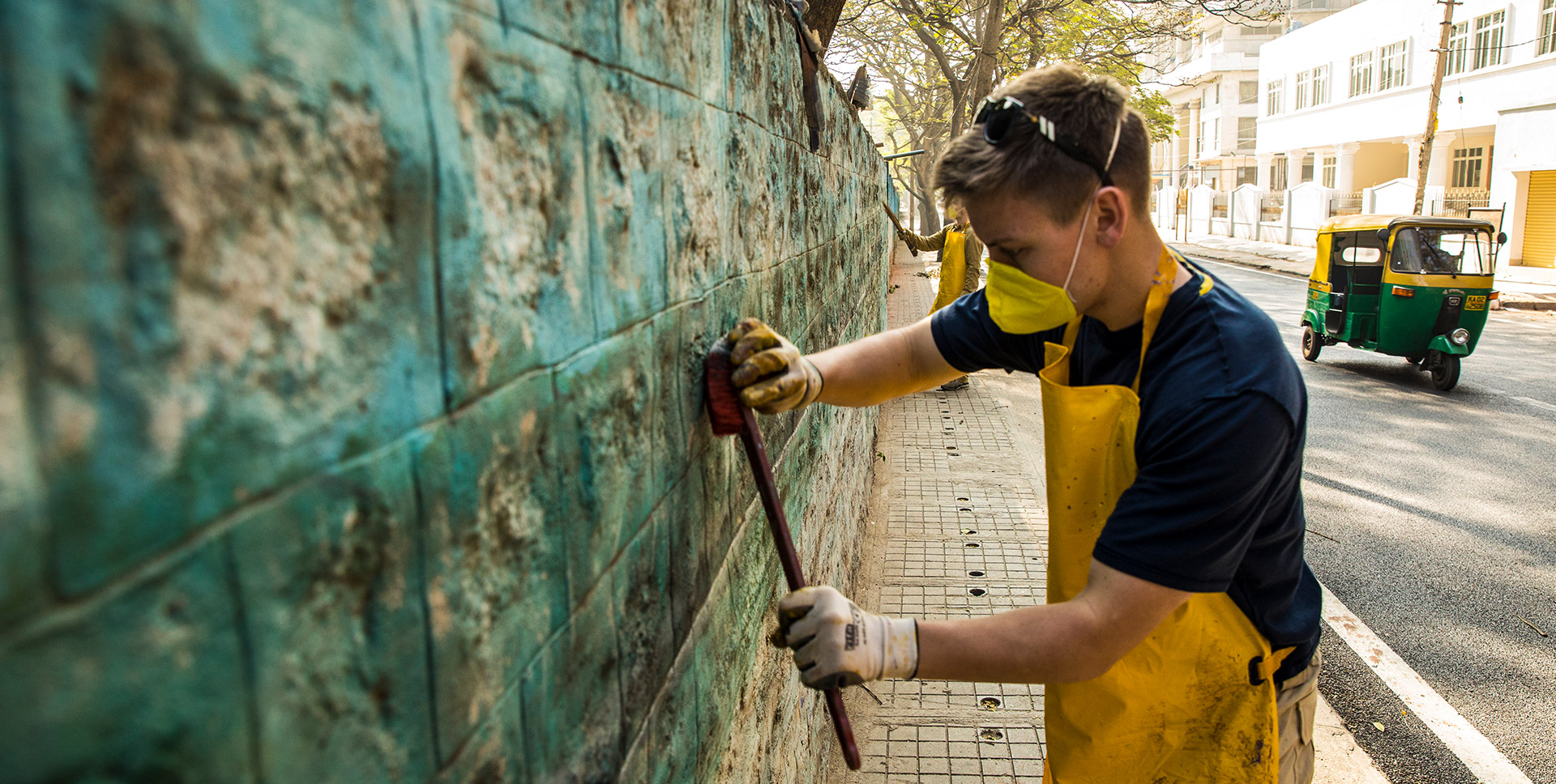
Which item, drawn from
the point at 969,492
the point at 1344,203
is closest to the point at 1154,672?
the point at 969,492

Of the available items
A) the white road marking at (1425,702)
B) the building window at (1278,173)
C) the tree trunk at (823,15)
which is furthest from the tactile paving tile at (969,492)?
the building window at (1278,173)

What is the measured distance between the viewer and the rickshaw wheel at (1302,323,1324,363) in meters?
11.0

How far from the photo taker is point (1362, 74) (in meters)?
27.7

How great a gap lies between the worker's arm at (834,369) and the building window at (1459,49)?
26157 mm

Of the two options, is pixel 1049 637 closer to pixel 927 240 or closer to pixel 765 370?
pixel 765 370

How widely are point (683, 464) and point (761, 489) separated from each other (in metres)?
0.22

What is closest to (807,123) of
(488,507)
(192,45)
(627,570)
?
(627,570)

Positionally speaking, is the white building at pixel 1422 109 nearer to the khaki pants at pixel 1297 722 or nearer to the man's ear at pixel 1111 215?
the khaki pants at pixel 1297 722

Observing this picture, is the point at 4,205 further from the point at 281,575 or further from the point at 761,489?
the point at 761,489

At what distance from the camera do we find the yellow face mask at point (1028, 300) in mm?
1954

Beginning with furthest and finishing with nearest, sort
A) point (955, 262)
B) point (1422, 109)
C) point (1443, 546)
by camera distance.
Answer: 1. point (1422, 109)
2. point (955, 262)
3. point (1443, 546)

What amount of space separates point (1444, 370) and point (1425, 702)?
22.7 feet

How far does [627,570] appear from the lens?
1296 millimetres

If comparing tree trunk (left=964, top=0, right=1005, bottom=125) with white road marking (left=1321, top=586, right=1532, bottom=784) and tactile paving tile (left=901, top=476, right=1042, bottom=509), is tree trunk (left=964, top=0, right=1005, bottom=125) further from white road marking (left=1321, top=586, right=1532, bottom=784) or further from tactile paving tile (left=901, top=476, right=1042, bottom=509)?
white road marking (left=1321, top=586, right=1532, bottom=784)
